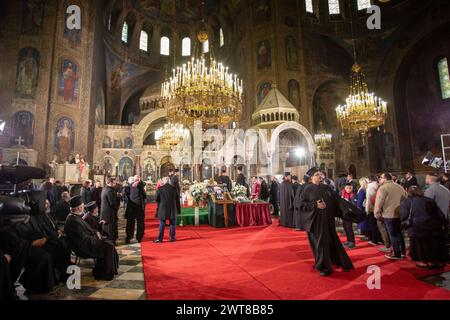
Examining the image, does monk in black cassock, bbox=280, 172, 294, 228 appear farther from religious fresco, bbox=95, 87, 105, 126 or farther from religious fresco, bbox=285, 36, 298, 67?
religious fresco, bbox=95, 87, 105, 126

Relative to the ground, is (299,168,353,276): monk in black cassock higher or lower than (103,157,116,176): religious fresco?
lower

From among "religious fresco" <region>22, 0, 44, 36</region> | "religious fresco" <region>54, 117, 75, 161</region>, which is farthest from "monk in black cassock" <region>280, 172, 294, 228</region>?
"religious fresco" <region>22, 0, 44, 36</region>

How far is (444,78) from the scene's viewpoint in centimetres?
1580

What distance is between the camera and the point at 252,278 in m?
3.55

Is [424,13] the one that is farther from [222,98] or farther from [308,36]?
[222,98]

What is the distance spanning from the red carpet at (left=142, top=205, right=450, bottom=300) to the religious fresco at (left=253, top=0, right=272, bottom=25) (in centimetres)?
1770

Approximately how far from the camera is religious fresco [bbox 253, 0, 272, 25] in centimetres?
1856

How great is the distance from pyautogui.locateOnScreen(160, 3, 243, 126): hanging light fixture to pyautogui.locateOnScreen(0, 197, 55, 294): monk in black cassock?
551cm

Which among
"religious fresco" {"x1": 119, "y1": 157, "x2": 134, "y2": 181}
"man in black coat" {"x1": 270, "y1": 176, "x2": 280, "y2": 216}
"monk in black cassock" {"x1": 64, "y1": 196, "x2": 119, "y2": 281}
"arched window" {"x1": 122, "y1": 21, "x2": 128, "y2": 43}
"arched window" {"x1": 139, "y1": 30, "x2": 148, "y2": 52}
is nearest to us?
"monk in black cassock" {"x1": 64, "y1": 196, "x2": 119, "y2": 281}

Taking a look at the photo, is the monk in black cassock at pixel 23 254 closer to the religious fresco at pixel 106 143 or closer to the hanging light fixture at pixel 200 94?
the hanging light fixture at pixel 200 94

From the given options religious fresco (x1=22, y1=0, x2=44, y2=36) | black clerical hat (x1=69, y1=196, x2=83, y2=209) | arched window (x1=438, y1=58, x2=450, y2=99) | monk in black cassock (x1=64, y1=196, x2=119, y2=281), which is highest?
religious fresco (x1=22, y1=0, x2=44, y2=36)

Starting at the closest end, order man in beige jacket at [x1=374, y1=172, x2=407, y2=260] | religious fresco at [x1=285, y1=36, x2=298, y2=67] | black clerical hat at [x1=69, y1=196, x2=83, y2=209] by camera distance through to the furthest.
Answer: black clerical hat at [x1=69, y1=196, x2=83, y2=209]
man in beige jacket at [x1=374, y1=172, x2=407, y2=260]
religious fresco at [x1=285, y1=36, x2=298, y2=67]

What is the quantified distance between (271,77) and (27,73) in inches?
604

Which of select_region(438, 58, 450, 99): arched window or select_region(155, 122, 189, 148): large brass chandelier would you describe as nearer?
select_region(155, 122, 189, 148): large brass chandelier
